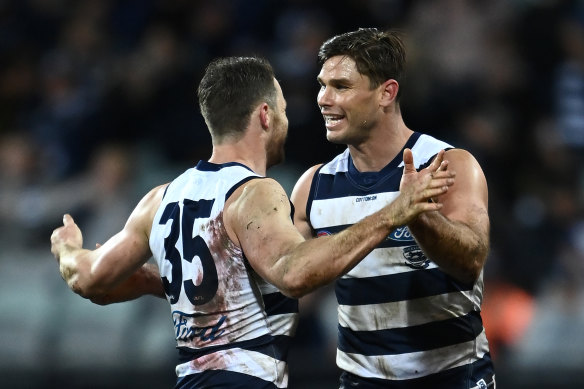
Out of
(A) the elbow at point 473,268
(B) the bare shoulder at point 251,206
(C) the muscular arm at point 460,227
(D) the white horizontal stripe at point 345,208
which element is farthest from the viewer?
(D) the white horizontal stripe at point 345,208

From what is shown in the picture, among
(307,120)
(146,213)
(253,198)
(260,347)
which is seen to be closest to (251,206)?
(253,198)

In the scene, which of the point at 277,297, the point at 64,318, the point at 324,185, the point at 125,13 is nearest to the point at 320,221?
the point at 324,185

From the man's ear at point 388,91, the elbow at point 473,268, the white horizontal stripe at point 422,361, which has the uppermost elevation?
the man's ear at point 388,91

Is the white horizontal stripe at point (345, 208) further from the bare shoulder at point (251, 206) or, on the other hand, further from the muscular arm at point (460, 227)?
the bare shoulder at point (251, 206)

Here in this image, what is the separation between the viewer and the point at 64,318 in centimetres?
816

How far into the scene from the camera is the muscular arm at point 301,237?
3.81 m

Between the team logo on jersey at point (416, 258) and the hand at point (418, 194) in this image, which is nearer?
the hand at point (418, 194)

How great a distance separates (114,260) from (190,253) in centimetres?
58

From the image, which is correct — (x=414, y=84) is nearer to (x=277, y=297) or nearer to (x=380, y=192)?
(x=380, y=192)

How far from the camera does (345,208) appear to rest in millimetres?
4949

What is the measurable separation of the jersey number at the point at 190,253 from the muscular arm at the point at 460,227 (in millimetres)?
907

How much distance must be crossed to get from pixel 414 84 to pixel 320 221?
4163 millimetres

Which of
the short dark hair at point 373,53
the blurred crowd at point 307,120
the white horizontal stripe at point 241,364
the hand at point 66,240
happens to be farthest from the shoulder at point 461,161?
the blurred crowd at point 307,120

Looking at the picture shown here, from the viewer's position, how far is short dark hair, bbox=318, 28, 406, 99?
4957mm
